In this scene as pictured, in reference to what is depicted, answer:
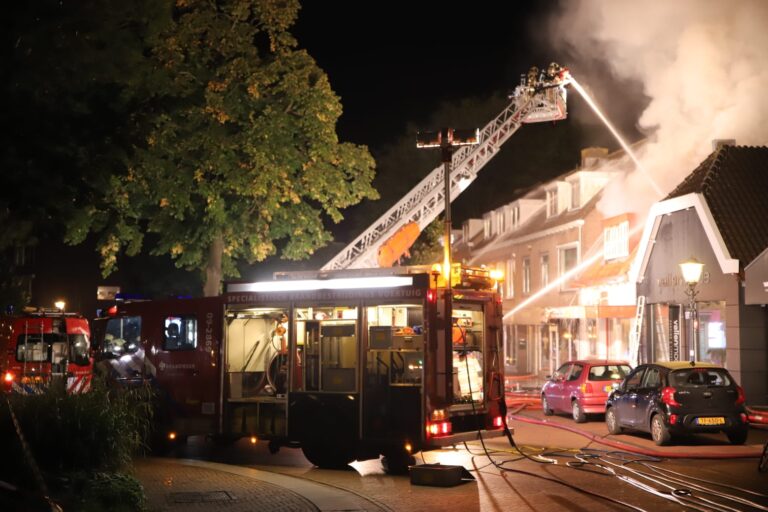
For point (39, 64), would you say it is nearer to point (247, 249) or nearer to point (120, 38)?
point (120, 38)

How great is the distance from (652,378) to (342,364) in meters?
6.66

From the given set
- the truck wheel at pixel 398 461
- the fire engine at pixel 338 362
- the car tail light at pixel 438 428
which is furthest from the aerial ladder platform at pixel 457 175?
the car tail light at pixel 438 428

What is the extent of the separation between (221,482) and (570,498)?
4.50 m

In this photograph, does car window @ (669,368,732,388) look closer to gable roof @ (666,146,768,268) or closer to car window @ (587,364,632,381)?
car window @ (587,364,632,381)

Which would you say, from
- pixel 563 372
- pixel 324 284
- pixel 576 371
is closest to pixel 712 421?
pixel 576 371

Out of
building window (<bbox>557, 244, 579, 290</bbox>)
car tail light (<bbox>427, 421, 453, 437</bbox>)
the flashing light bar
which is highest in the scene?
building window (<bbox>557, 244, 579, 290</bbox>)

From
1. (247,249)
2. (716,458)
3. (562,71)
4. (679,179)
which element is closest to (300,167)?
(247,249)

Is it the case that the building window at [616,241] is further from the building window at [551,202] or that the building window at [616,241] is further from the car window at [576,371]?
the car window at [576,371]

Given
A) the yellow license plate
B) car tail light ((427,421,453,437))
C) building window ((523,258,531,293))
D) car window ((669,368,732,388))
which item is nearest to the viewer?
car tail light ((427,421,453,437))

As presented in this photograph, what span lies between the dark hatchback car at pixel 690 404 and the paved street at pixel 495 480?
324mm

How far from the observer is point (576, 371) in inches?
830

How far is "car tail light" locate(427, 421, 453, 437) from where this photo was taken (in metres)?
12.2

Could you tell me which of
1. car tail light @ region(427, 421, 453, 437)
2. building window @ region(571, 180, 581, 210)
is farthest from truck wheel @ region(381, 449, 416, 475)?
building window @ region(571, 180, 581, 210)

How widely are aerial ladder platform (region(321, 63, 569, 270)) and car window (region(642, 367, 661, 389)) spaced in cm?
914
